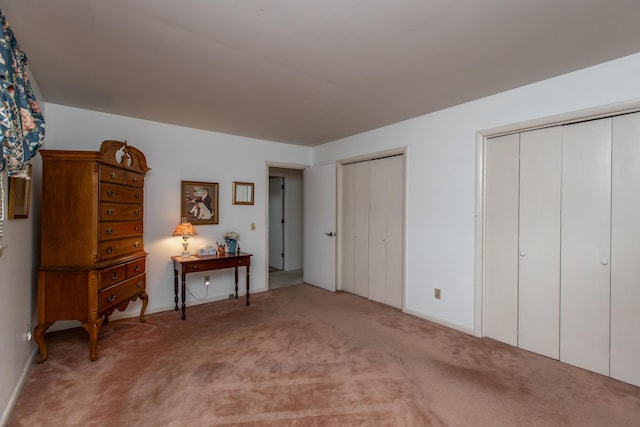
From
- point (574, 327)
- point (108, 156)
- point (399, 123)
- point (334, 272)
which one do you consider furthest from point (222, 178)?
point (574, 327)

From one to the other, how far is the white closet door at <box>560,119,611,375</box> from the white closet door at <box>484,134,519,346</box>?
0.36 meters

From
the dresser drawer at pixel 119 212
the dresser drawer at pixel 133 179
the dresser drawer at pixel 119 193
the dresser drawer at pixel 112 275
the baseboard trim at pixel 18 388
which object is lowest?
the baseboard trim at pixel 18 388

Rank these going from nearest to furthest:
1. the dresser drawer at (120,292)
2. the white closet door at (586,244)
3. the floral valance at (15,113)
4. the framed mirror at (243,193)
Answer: the floral valance at (15,113)
the white closet door at (586,244)
the dresser drawer at (120,292)
the framed mirror at (243,193)

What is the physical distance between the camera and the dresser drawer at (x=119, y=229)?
8.48 feet

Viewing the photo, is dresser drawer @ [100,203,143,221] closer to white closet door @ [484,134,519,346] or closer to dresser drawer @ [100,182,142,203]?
dresser drawer @ [100,182,142,203]

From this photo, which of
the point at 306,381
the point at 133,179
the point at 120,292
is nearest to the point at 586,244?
the point at 306,381

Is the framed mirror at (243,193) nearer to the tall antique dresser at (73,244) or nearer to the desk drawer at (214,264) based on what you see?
the desk drawer at (214,264)

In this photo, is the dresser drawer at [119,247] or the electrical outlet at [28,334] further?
the dresser drawer at [119,247]

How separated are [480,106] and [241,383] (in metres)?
3.23

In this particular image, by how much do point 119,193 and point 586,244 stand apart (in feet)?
13.2

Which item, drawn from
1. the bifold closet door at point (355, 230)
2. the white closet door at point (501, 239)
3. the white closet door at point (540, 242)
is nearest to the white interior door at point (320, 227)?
the bifold closet door at point (355, 230)

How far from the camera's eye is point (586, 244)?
2.39m

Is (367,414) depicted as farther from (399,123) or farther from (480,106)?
(399,123)

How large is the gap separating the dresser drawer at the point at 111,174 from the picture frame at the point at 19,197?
464mm
